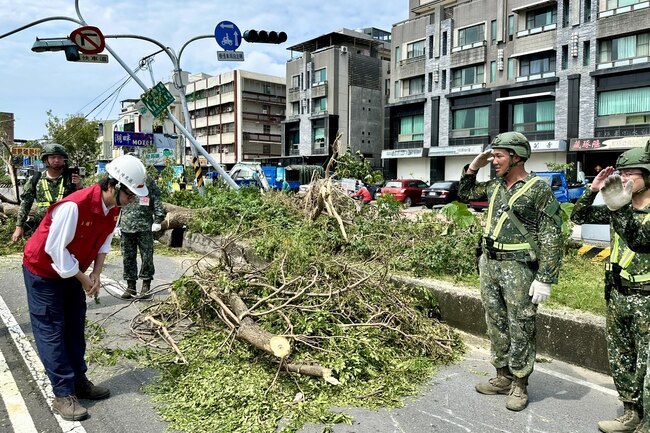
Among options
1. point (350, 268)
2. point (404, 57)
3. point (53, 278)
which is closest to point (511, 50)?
point (404, 57)

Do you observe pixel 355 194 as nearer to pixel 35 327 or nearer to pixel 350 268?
pixel 350 268

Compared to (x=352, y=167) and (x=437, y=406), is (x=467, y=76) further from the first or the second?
(x=437, y=406)

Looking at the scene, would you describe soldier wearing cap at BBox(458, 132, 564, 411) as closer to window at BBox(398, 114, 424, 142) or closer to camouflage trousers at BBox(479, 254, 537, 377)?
camouflage trousers at BBox(479, 254, 537, 377)

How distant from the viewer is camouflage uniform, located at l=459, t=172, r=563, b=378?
376cm

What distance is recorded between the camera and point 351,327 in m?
4.75

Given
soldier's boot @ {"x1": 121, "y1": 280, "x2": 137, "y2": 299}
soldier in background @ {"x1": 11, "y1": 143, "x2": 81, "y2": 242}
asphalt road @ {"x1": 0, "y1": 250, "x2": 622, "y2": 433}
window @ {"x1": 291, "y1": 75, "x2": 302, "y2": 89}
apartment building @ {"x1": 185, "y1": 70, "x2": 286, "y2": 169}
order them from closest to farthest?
1. asphalt road @ {"x1": 0, "y1": 250, "x2": 622, "y2": 433}
2. soldier in background @ {"x1": 11, "y1": 143, "x2": 81, "y2": 242}
3. soldier's boot @ {"x1": 121, "y1": 280, "x2": 137, "y2": 299}
4. window @ {"x1": 291, "y1": 75, "x2": 302, "y2": 89}
5. apartment building @ {"x1": 185, "y1": 70, "x2": 286, "y2": 169}

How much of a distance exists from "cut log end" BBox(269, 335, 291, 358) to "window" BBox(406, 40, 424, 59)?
1612 inches

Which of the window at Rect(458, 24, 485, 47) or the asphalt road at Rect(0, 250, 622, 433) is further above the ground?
the window at Rect(458, 24, 485, 47)

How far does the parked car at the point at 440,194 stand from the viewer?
985 inches

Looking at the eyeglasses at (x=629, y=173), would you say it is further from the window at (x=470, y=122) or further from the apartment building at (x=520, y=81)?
the window at (x=470, y=122)

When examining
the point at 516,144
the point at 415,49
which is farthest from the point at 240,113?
the point at 516,144

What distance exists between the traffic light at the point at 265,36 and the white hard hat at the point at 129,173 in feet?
35.0

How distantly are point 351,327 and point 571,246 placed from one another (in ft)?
16.3

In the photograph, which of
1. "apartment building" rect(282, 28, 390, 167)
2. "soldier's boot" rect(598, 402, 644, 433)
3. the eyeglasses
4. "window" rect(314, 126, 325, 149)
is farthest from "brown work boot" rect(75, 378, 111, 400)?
"window" rect(314, 126, 325, 149)
